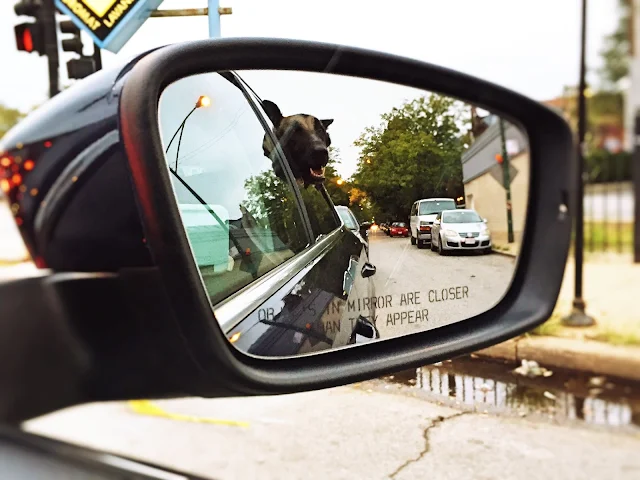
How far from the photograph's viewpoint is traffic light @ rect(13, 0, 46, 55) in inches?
55.6

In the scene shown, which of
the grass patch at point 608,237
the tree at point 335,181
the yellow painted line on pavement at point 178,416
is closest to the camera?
the tree at point 335,181

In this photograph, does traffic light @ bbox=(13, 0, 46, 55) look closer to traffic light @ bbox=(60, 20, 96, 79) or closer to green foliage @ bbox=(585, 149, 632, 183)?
traffic light @ bbox=(60, 20, 96, 79)

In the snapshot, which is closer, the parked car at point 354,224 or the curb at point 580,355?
the parked car at point 354,224

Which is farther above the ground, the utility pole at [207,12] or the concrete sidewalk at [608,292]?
the utility pole at [207,12]

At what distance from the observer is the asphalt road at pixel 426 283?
105 cm

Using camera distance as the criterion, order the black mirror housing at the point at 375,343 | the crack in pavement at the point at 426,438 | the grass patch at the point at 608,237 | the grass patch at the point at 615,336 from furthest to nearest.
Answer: the grass patch at the point at 615,336 < the crack in pavement at the point at 426,438 < the grass patch at the point at 608,237 < the black mirror housing at the point at 375,343

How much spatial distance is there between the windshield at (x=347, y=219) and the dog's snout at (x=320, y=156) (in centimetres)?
9

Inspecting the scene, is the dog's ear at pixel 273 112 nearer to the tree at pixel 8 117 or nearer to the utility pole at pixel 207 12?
the utility pole at pixel 207 12

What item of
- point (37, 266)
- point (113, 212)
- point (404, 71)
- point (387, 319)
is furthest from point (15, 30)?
point (387, 319)

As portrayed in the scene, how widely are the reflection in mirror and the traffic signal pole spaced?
53cm

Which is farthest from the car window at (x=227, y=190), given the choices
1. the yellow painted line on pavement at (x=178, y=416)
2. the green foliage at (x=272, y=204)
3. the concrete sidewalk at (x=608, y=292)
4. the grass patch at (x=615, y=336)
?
the grass patch at (x=615, y=336)

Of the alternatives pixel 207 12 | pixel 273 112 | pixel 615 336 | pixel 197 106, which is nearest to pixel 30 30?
pixel 207 12

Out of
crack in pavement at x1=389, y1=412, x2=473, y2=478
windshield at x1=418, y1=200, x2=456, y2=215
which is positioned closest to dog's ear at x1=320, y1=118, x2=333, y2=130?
windshield at x1=418, y1=200, x2=456, y2=215

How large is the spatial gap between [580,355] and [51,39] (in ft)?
6.63
